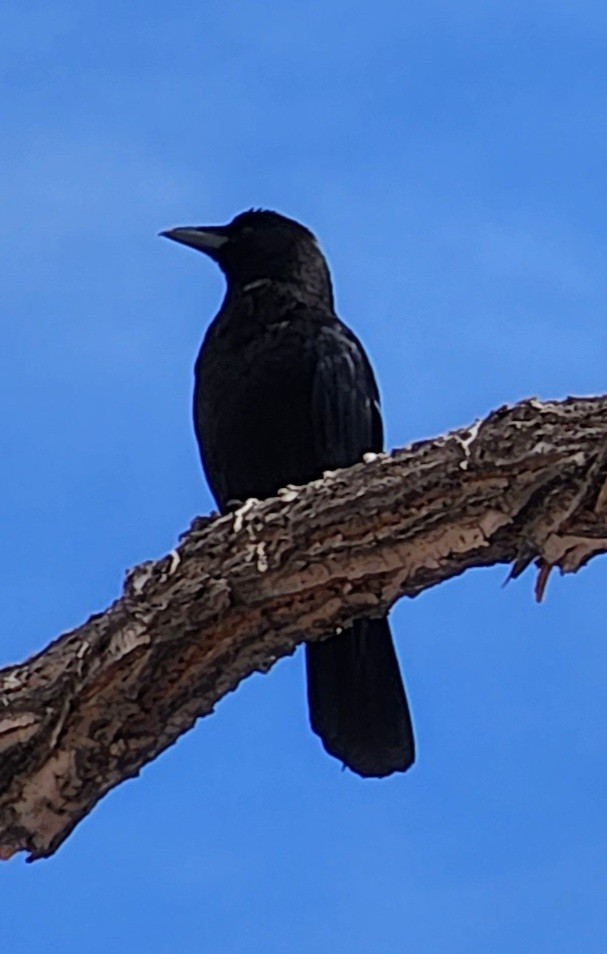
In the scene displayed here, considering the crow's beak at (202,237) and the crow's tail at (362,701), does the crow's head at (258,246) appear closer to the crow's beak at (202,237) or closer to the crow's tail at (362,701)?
the crow's beak at (202,237)

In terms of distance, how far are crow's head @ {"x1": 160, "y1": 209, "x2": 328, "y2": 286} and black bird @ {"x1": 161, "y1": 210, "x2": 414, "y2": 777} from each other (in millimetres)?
71

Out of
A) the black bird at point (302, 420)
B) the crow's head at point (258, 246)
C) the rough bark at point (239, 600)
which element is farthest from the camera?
the crow's head at point (258, 246)

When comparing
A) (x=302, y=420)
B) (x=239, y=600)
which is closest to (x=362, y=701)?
(x=302, y=420)

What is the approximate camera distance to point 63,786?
139 inches

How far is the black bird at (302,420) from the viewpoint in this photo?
4.88 metres

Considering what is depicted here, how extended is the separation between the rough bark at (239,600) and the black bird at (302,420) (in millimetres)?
1261

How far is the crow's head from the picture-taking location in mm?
5746

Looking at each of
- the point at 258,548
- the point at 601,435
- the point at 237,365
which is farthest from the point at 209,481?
the point at 601,435

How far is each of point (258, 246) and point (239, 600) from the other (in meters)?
2.59

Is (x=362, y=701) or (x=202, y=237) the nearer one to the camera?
(x=362, y=701)

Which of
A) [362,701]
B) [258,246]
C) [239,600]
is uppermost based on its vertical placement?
[258,246]

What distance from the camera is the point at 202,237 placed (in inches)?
237

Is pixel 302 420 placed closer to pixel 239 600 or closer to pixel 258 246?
pixel 258 246

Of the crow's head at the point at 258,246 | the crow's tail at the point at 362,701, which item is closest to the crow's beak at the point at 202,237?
the crow's head at the point at 258,246
